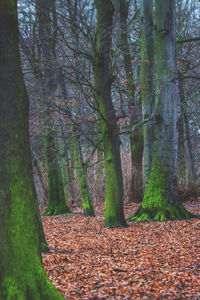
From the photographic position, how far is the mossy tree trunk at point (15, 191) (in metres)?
3.05

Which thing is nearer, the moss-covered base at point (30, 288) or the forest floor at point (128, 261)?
the moss-covered base at point (30, 288)

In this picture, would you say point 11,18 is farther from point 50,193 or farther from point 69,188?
point 69,188

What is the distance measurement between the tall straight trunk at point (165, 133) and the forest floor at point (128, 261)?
870mm

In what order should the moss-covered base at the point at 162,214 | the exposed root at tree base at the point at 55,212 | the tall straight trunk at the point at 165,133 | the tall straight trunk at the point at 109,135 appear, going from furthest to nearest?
the exposed root at tree base at the point at 55,212, the tall straight trunk at the point at 165,133, the moss-covered base at the point at 162,214, the tall straight trunk at the point at 109,135

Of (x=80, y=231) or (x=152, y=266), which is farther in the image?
(x=80, y=231)

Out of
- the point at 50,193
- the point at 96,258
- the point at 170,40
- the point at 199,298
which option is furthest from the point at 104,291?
the point at 50,193

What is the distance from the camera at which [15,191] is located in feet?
10.4

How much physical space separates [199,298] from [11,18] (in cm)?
369

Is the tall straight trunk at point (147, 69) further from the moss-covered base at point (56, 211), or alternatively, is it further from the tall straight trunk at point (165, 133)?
the moss-covered base at point (56, 211)

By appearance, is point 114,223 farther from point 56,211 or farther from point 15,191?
point 15,191

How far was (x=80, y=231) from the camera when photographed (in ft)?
29.6

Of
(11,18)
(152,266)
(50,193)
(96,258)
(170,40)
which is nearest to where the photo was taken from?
(11,18)

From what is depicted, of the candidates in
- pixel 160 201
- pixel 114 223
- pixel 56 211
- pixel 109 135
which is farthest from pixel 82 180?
pixel 109 135

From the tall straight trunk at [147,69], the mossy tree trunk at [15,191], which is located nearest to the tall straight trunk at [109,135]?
the tall straight trunk at [147,69]
